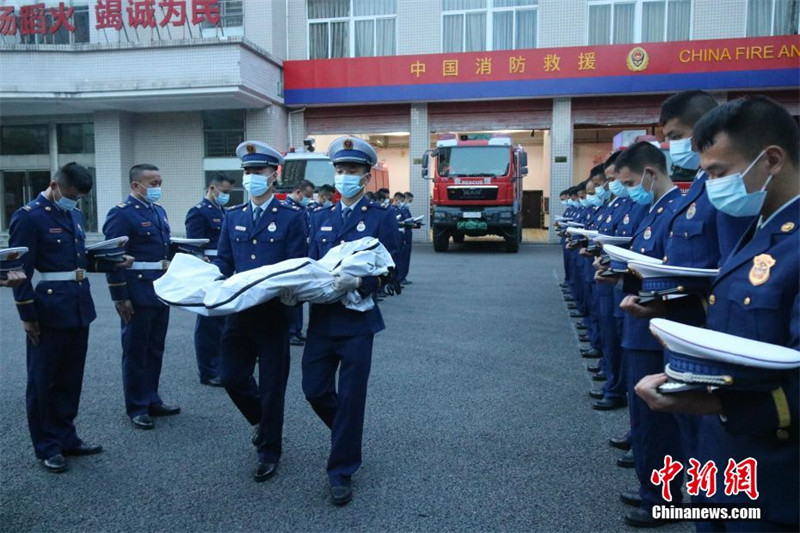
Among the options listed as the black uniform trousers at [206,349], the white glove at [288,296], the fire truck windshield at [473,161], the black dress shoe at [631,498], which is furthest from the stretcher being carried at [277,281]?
the fire truck windshield at [473,161]

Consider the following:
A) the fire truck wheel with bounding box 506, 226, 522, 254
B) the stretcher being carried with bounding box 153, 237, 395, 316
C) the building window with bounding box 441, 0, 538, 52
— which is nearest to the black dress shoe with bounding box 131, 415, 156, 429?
the stretcher being carried with bounding box 153, 237, 395, 316

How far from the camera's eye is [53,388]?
4.18m

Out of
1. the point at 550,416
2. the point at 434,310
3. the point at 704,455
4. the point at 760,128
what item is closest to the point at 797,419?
the point at 704,455

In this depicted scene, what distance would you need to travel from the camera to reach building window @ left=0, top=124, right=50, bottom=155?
72.0 feet

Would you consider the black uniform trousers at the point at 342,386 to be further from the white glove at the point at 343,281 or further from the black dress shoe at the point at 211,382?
the black dress shoe at the point at 211,382

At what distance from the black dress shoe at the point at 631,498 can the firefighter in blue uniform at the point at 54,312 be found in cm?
345

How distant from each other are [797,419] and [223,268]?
3521 mm

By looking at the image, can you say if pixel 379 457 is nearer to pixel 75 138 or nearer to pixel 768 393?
pixel 768 393

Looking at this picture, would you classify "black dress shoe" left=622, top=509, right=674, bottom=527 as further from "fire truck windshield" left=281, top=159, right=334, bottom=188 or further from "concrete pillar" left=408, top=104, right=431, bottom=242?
"concrete pillar" left=408, top=104, right=431, bottom=242

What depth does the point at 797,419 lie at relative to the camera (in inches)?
65.4

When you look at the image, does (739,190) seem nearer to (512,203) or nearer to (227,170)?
(512,203)

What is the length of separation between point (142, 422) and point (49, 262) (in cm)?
139

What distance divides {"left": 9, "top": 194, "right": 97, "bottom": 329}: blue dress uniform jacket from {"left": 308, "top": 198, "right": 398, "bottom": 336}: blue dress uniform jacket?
5.52 feet

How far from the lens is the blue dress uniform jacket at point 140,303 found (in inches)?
191
